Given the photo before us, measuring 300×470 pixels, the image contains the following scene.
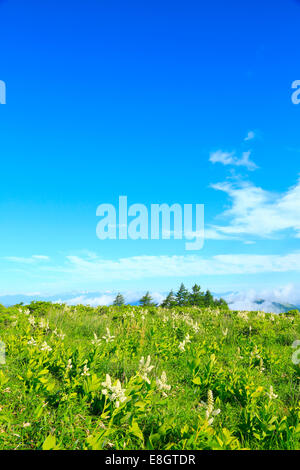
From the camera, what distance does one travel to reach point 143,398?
3.51 metres

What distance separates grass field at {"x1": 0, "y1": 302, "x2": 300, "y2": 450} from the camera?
313cm

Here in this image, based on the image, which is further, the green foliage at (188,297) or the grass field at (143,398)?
the green foliage at (188,297)

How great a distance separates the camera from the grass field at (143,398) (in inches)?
123

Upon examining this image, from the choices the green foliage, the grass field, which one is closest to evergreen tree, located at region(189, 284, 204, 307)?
the green foliage

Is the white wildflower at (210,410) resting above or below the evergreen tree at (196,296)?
above

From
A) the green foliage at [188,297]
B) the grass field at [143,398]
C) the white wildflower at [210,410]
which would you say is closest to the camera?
the white wildflower at [210,410]

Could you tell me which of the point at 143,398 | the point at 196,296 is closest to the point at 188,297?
the point at 196,296

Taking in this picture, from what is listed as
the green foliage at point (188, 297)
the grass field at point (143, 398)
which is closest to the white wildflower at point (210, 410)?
the grass field at point (143, 398)

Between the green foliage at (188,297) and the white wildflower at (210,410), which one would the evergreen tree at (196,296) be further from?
the white wildflower at (210,410)

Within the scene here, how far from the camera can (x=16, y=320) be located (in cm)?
790

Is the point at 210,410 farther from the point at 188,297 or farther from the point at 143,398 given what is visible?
the point at 188,297

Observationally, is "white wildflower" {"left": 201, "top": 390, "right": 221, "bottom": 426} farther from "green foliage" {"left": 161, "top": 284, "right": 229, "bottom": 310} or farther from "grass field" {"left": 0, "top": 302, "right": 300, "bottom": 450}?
"green foliage" {"left": 161, "top": 284, "right": 229, "bottom": 310}

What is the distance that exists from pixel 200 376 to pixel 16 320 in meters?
5.93
